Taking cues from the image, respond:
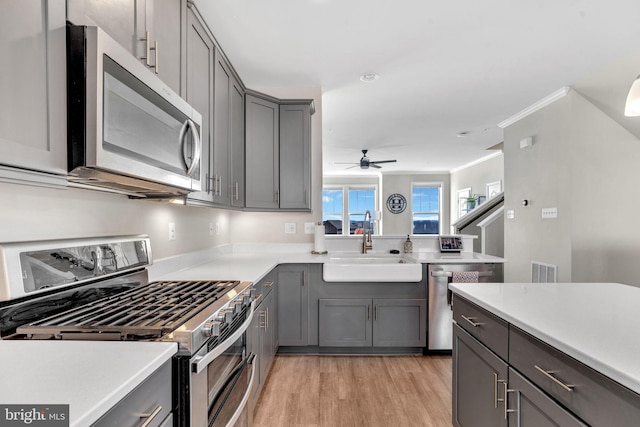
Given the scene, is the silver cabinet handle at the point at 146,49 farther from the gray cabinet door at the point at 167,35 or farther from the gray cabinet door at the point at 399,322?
the gray cabinet door at the point at 399,322

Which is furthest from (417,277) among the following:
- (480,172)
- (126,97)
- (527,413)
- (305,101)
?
(480,172)

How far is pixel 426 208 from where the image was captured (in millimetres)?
9516

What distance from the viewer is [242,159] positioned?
9.51ft

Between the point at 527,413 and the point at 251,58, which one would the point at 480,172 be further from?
the point at 527,413

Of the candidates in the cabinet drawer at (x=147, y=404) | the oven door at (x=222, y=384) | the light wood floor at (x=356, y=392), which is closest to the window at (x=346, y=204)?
the light wood floor at (x=356, y=392)

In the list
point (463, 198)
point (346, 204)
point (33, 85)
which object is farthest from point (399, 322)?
point (346, 204)

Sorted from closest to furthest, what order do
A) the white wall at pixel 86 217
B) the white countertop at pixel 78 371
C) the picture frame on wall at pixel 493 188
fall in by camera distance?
the white countertop at pixel 78 371
the white wall at pixel 86 217
the picture frame on wall at pixel 493 188

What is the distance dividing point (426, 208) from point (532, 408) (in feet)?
28.9

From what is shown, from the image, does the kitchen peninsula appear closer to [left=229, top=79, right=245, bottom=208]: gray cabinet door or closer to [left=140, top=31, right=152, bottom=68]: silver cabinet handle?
[left=140, top=31, right=152, bottom=68]: silver cabinet handle

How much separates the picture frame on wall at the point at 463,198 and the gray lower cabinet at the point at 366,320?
607 cm

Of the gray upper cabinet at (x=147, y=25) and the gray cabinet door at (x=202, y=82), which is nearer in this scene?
the gray upper cabinet at (x=147, y=25)

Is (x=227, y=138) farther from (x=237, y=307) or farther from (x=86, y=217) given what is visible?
(x=237, y=307)

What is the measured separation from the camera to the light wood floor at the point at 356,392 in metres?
1.98

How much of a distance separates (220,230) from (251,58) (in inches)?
59.8
